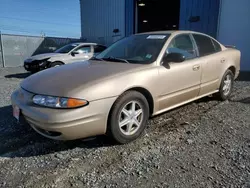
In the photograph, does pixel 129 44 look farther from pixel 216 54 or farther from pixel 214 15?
pixel 214 15

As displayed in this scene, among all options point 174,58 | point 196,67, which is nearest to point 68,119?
point 174,58

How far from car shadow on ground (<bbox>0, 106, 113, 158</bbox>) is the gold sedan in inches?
11.8

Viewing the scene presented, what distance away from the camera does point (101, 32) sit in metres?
16.3

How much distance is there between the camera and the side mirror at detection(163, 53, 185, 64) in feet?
10.9

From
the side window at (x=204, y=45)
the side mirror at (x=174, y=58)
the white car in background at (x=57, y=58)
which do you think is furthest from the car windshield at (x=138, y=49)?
the white car in background at (x=57, y=58)

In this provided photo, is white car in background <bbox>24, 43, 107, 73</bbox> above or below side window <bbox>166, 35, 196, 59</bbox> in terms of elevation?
below

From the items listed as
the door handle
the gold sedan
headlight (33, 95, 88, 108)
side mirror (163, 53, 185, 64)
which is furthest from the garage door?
headlight (33, 95, 88, 108)

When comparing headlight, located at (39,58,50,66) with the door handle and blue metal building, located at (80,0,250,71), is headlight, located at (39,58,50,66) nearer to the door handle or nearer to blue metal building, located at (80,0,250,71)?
blue metal building, located at (80,0,250,71)

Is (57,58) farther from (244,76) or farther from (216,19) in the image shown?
(244,76)

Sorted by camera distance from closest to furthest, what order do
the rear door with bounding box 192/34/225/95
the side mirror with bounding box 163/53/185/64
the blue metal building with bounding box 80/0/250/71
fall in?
the side mirror with bounding box 163/53/185/64 → the rear door with bounding box 192/34/225/95 → the blue metal building with bounding box 80/0/250/71

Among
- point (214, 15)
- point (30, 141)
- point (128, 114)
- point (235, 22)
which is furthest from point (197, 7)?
point (30, 141)

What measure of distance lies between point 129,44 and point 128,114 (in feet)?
5.08

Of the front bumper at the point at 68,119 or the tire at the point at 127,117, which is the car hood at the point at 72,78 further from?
the tire at the point at 127,117

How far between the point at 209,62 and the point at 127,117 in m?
2.18
